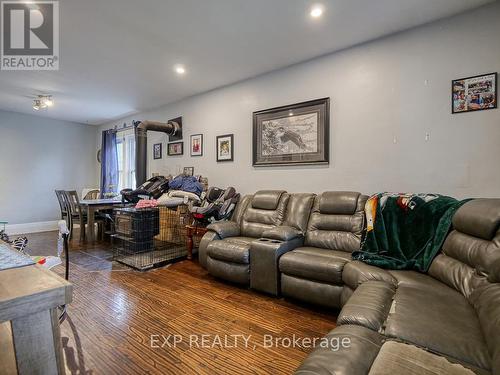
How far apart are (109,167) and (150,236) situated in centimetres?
373

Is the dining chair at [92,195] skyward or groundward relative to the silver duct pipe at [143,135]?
groundward

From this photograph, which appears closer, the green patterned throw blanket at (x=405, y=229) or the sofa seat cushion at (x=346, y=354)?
the sofa seat cushion at (x=346, y=354)

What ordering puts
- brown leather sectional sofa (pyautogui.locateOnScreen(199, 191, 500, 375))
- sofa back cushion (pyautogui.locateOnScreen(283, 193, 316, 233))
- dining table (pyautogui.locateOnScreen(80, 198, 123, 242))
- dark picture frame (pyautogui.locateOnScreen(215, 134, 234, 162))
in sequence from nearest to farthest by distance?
brown leather sectional sofa (pyautogui.locateOnScreen(199, 191, 500, 375)) < sofa back cushion (pyautogui.locateOnScreen(283, 193, 316, 233)) < dark picture frame (pyautogui.locateOnScreen(215, 134, 234, 162)) < dining table (pyautogui.locateOnScreen(80, 198, 123, 242))

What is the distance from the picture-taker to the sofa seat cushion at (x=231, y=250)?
107 inches

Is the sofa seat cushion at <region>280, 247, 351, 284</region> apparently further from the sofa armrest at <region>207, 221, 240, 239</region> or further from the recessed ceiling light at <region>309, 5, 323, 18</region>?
the recessed ceiling light at <region>309, 5, 323, 18</region>

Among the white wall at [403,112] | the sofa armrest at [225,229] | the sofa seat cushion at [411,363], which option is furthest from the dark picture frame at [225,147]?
the sofa seat cushion at [411,363]

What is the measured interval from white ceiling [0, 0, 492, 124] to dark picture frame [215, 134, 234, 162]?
2.90 feet

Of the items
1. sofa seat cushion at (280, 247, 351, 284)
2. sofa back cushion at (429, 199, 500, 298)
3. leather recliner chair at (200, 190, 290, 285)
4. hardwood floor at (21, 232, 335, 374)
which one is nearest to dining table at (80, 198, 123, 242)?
hardwood floor at (21, 232, 335, 374)

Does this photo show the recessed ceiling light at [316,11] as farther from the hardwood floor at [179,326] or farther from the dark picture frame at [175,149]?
the dark picture frame at [175,149]

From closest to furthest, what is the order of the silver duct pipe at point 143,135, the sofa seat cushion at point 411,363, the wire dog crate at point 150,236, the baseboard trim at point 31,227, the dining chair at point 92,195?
1. the sofa seat cushion at point 411,363
2. the wire dog crate at point 150,236
3. the silver duct pipe at point 143,135
4. the baseboard trim at point 31,227
5. the dining chair at point 92,195

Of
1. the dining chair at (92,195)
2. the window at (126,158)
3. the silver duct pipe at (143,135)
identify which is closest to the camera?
the silver duct pipe at (143,135)


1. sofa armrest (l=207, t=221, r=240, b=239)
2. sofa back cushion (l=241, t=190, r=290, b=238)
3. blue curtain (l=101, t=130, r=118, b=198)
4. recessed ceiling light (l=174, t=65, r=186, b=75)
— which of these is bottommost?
sofa armrest (l=207, t=221, r=240, b=239)

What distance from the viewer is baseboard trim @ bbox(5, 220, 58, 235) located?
571cm

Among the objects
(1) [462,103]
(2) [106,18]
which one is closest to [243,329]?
(1) [462,103]
